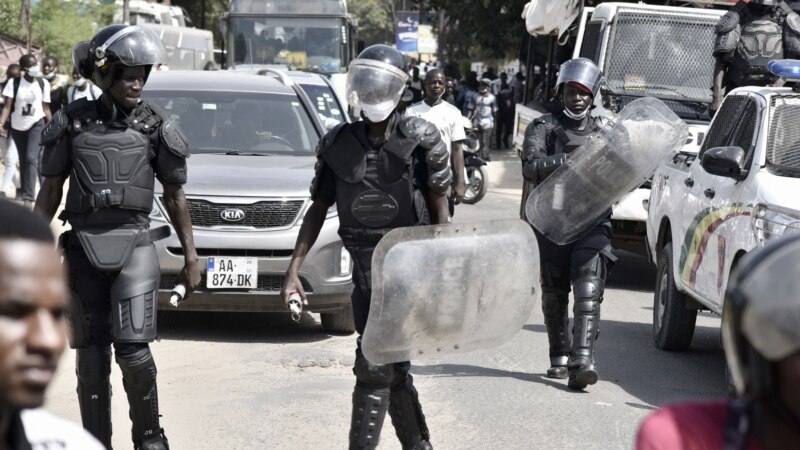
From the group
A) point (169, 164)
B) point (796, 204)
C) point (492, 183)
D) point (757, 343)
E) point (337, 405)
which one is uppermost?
point (757, 343)

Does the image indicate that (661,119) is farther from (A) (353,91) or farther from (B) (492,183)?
(B) (492,183)

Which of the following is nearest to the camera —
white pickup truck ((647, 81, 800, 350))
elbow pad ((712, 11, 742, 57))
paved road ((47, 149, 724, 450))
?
paved road ((47, 149, 724, 450))

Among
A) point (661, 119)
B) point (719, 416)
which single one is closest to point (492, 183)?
point (661, 119)

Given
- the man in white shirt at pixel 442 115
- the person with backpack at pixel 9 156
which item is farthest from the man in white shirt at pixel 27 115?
the man in white shirt at pixel 442 115

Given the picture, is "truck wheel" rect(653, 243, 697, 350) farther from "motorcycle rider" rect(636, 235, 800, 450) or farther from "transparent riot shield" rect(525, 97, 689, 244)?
"motorcycle rider" rect(636, 235, 800, 450)

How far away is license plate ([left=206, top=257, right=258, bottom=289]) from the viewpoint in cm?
859

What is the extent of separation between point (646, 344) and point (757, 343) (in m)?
7.69

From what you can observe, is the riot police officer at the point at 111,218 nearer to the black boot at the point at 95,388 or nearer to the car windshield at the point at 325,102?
the black boot at the point at 95,388

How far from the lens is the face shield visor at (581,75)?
24.9ft

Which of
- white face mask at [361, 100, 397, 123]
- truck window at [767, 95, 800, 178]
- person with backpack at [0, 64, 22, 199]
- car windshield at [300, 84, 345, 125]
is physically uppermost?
white face mask at [361, 100, 397, 123]

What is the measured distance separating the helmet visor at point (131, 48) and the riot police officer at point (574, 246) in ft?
9.14

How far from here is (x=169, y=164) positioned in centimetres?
561

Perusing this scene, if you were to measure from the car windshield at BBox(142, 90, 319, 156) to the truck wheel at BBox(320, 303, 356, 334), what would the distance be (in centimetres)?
133

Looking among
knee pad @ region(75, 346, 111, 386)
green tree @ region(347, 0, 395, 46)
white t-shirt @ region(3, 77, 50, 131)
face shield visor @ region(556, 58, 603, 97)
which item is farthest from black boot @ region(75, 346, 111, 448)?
green tree @ region(347, 0, 395, 46)
